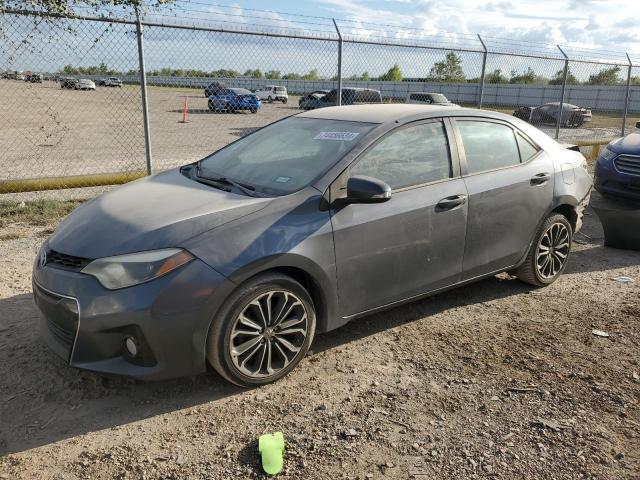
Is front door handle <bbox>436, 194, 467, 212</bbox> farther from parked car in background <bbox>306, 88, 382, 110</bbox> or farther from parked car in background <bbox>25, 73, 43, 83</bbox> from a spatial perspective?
parked car in background <bbox>306, 88, 382, 110</bbox>

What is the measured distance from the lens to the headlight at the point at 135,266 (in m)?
2.82

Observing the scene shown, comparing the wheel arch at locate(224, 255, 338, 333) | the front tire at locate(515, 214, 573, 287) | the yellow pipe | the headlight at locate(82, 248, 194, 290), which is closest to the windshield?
the wheel arch at locate(224, 255, 338, 333)

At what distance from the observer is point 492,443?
2.77 m

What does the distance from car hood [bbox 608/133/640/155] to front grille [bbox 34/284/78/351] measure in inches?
266

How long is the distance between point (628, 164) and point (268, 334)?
5734mm

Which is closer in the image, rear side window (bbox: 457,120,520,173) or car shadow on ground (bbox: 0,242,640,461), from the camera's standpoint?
car shadow on ground (bbox: 0,242,640,461)

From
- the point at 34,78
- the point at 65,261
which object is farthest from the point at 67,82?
the point at 65,261

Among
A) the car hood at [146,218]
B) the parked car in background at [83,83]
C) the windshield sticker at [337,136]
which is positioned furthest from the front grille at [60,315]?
the parked car in background at [83,83]

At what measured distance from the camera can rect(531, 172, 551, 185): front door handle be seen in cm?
446

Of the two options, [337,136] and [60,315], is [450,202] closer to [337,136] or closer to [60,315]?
→ [337,136]

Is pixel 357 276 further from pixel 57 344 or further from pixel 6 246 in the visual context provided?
pixel 6 246

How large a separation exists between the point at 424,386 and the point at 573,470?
923 millimetres

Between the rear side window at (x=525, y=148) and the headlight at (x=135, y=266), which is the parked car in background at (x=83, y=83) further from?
the rear side window at (x=525, y=148)

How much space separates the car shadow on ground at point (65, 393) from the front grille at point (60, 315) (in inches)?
10.8
